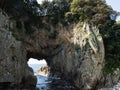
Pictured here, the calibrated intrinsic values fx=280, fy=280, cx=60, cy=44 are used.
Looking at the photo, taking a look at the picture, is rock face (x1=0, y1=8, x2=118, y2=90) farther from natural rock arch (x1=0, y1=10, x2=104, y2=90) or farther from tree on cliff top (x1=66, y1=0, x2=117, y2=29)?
tree on cliff top (x1=66, y1=0, x2=117, y2=29)

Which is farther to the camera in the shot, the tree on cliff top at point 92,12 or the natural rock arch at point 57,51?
the tree on cliff top at point 92,12

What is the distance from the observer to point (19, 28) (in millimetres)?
41844

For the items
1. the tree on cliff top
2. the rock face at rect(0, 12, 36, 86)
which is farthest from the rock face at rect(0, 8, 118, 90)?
the tree on cliff top

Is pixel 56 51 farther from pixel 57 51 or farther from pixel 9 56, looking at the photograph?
pixel 9 56

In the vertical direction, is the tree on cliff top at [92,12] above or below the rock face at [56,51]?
above

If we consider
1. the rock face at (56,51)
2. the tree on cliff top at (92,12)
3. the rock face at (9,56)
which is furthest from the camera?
the tree on cliff top at (92,12)

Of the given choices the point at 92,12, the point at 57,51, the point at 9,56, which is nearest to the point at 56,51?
the point at 57,51

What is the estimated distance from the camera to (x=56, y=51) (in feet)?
155

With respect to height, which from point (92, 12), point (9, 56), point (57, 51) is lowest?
point (9, 56)

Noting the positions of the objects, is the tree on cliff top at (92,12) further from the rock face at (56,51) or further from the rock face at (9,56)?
the rock face at (9,56)

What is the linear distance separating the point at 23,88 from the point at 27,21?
11.5 m

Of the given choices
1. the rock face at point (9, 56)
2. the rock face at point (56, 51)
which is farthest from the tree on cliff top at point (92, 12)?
the rock face at point (9, 56)

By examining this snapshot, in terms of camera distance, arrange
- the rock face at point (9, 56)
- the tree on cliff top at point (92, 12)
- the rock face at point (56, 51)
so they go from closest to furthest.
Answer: the rock face at point (9, 56) → the rock face at point (56, 51) → the tree on cliff top at point (92, 12)

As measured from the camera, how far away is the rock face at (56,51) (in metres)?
34.4
